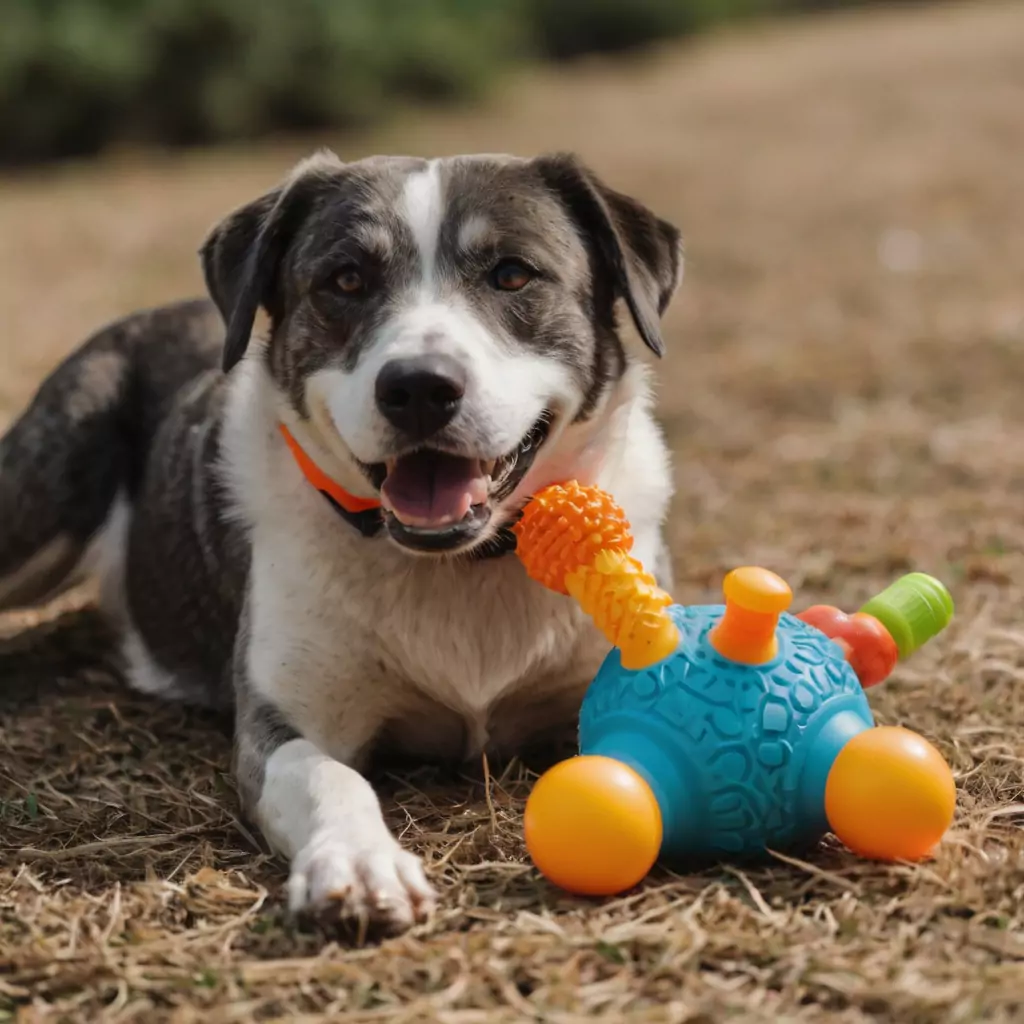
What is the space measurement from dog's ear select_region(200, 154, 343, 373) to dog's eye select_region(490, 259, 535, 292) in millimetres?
603

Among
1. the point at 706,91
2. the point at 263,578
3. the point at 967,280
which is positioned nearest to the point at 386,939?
the point at 263,578

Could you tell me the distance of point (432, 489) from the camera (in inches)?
131

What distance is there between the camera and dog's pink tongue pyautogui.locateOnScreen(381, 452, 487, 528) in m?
3.26

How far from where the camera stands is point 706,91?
60.3 feet

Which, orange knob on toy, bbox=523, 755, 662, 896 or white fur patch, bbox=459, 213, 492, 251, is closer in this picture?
orange knob on toy, bbox=523, 755, 662, 896

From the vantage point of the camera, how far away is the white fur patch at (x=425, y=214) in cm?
350

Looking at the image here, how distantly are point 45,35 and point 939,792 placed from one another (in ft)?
48.5

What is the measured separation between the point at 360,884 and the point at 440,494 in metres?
0.94

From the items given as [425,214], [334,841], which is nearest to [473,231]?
→ [425,214]

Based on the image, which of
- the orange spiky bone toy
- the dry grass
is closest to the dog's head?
the orange spiky bone toy

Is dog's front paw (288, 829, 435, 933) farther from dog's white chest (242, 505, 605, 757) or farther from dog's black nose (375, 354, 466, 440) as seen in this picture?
dog's black nose (375, 354, 466, 440)

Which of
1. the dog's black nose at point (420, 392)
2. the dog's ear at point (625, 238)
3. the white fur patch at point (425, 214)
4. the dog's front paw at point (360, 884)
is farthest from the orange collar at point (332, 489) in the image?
the dog's front paw at point (360, 884)

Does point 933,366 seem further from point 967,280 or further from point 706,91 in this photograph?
point 706,91

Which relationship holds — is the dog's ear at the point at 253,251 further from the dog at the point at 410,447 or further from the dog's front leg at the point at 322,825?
the dog's front leg at the point at 322,825
